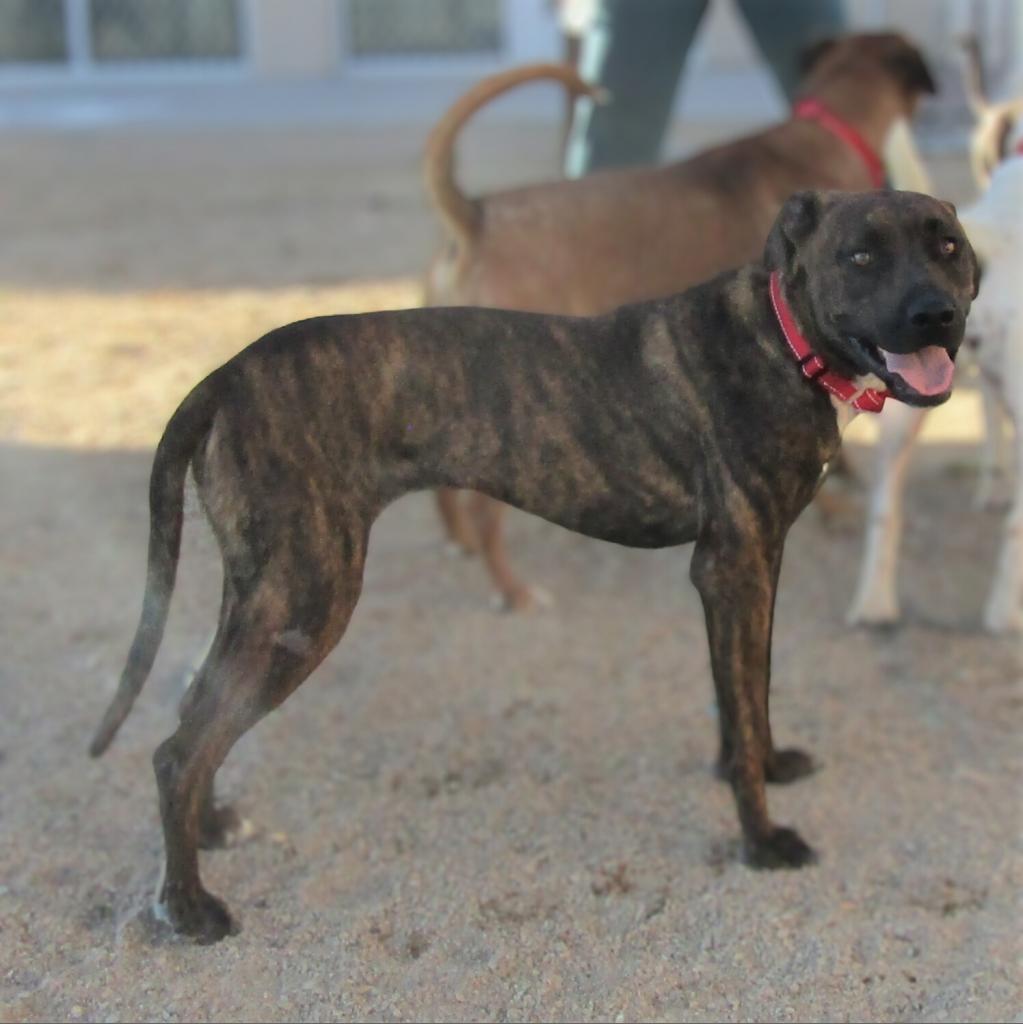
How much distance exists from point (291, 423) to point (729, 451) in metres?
0.71

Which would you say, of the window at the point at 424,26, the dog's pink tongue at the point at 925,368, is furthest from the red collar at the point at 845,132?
the window at the point at 424,26

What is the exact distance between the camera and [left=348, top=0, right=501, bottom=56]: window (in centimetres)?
1291

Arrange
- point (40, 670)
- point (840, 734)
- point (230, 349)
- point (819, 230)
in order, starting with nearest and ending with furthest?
1. point (819, 230)
2. point (840, 734)
3. point (40, 670)
4. point (230, 349)

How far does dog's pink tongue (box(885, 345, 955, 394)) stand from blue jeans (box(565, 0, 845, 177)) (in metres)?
2.65

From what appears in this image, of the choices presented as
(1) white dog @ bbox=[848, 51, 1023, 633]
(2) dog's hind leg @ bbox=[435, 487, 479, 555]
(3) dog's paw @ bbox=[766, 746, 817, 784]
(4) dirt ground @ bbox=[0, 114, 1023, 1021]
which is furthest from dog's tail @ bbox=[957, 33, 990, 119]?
(3) dog's paw @ bbox=[766, 746, 817, 784]

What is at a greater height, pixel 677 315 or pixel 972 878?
pixel 677 315

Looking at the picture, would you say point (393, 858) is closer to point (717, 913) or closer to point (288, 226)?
point (717, 913)

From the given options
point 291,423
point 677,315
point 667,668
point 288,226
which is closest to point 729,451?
point 677,315

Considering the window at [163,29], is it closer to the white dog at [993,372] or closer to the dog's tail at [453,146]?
the white dog at [993,372]

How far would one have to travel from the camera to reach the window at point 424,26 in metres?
12.9

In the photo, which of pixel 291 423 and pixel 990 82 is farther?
pixel 990 82

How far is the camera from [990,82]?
30.9 feet

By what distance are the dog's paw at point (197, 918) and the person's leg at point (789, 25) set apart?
328 cm

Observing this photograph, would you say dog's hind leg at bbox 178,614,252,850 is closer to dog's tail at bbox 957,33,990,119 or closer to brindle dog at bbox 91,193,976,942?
brindle dog at bbox 91,193,976,942
